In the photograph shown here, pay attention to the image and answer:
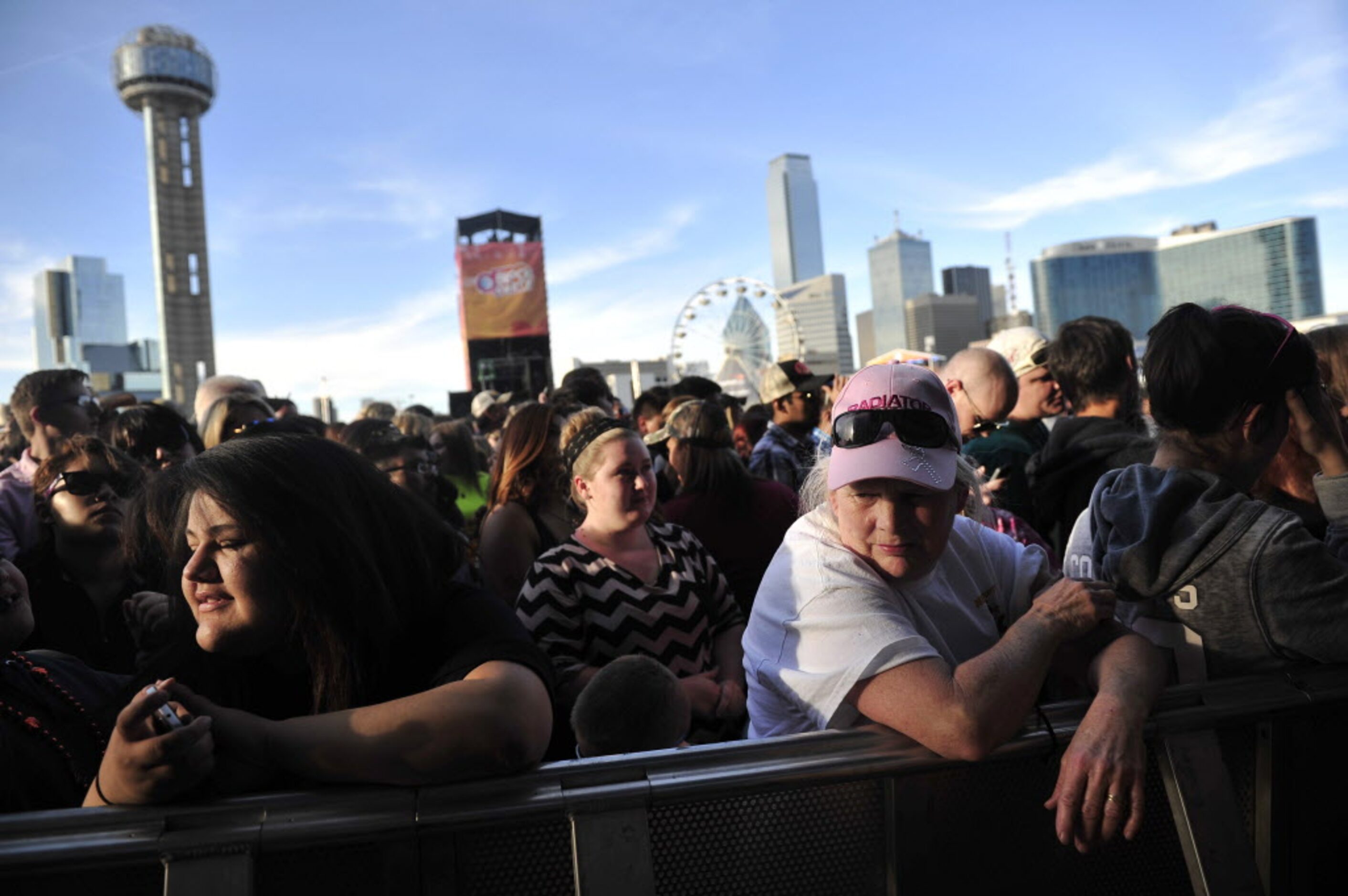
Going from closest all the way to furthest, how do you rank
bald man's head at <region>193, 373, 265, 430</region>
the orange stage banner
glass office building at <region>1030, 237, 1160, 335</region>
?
bald man's head at <region>193, 373, 265, 430</region> → the orange stage banner → glass office building at <region>1030, 237, 1160, 335</region>

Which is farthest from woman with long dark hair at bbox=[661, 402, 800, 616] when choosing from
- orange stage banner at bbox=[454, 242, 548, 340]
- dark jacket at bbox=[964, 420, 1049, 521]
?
orange stage banner at bbox=[454, 242, 548, 340]

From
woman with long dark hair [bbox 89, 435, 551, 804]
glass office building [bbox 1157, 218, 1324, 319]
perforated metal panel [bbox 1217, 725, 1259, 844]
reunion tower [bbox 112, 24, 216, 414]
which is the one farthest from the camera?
glass office building [bbox 1157, 218, 1324, 319]

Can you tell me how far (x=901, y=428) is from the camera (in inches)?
70.4

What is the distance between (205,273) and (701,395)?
105 metres

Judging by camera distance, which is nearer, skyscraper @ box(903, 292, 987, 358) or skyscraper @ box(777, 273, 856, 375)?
skyscraper @ box(777, 273, 856, 375)

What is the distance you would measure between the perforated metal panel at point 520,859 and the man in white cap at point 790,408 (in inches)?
176

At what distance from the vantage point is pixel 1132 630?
1754mm

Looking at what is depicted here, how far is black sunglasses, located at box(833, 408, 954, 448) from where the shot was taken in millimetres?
1785

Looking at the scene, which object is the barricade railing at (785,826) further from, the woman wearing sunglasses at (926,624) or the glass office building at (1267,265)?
the glass office building at (1267,265)

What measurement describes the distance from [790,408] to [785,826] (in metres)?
4.76

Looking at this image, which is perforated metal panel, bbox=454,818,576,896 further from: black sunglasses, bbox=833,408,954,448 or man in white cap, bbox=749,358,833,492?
man in white cap, bbox=749,358,833,492

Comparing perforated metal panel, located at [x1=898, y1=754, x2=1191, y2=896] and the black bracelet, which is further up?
the black bracelet

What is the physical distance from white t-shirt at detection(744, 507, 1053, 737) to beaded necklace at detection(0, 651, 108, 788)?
123cm

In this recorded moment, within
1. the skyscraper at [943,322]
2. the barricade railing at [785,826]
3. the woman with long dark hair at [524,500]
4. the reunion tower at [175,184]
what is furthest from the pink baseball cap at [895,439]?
the skyscraper at [943,322]
